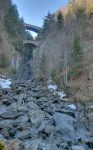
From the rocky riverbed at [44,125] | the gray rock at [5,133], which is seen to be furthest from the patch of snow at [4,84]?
the gray rock at [5,133]

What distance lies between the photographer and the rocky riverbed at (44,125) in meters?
21.0

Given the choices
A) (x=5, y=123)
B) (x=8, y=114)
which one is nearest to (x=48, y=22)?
(x=8, y=114)

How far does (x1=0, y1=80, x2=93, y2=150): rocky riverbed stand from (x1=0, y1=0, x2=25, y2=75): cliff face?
30844mm

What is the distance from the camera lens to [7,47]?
240ft

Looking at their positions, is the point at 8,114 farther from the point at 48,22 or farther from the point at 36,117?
the point at 48,22

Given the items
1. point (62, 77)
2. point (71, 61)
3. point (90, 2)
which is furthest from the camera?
point (90, 2)

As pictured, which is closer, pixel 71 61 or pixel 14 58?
pixel 71 61

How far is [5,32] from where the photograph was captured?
80.9 m

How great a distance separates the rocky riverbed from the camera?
2096cm

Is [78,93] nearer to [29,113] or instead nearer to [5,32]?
[29,113]

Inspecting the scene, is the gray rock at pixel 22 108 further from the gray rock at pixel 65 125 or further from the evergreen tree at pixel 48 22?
the evergreen tree at pixel 48 22

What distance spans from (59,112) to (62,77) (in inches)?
852

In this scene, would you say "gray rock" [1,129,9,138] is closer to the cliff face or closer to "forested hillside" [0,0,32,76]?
the cliff face

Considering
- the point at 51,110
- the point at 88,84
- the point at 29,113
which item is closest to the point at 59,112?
the point at 51,110
